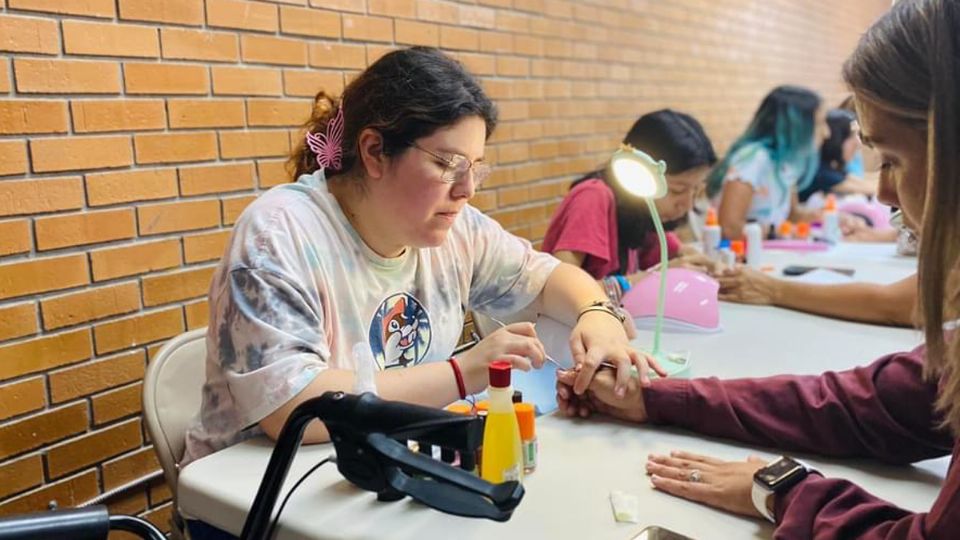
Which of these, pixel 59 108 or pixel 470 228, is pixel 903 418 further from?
pixel 59 108

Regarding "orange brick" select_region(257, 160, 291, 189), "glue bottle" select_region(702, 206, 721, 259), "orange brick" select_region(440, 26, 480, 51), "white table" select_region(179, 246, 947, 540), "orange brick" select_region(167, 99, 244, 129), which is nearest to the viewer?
"white table" select_region(179, 246, 947, 540)

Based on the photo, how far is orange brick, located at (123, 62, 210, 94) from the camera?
1729 millimetres

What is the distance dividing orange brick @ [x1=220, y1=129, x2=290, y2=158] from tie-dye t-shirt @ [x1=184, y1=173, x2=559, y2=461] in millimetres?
607

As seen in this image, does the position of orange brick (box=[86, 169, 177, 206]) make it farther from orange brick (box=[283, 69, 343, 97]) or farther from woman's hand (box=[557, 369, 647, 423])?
woman's hand (box=[557, 369, 647, 423])

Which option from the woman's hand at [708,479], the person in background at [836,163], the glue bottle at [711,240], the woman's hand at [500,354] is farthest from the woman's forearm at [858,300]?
the person in background at [836,163]

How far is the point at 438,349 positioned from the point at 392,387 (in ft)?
1.23

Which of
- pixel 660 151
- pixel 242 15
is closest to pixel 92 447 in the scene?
pixel 242 15

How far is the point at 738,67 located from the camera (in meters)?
5.22

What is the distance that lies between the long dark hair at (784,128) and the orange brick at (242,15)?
2.40 m

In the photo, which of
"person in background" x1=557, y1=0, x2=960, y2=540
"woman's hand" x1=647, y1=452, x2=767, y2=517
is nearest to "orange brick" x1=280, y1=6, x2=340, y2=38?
"person in background" x1=557, y1=0, x2=960, y2=540

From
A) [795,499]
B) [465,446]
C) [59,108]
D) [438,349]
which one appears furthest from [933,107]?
[59,108]

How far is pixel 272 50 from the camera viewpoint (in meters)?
2.05

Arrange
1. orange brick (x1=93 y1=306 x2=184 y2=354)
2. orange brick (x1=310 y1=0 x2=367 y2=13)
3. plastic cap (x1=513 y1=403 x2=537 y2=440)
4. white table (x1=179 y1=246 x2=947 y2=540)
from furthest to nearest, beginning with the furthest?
1. orange brick (x1=310 y1=0 x2=367 y2=13)
2. orange brick (x1=93 y1=306 x2=184 y2=354)
3. plastic cap (x1=513 y1=403 x2=537 y2=440)
4. white table (x1=179 y1=246 x2=947 y2=540)

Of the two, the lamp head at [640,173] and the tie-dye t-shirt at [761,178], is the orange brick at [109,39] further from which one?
the tie-dye t-shirt at [761,178]
